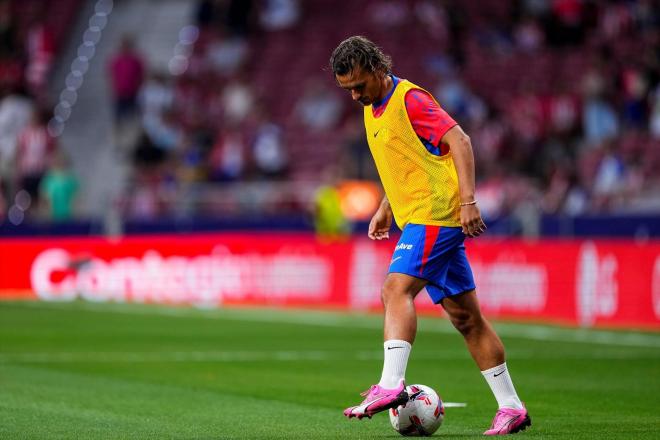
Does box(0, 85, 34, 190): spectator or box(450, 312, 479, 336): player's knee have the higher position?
box(0, 85, 34, 190): spectator

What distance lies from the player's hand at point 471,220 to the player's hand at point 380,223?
109cm

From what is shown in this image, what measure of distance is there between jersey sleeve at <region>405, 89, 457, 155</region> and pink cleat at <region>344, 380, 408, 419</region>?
143 centimetres

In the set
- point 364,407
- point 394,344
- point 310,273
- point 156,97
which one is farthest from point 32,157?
point 364,407

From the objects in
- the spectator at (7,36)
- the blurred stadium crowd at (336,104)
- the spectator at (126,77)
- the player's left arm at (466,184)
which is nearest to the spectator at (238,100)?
the blurred stadium crowd at (336,104)

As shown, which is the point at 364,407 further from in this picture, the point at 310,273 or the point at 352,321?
the point at 310,273

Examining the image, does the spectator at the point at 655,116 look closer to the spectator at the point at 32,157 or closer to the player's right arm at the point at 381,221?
the spectator at the point at 32,157

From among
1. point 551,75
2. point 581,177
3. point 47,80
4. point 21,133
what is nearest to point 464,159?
point 581,177

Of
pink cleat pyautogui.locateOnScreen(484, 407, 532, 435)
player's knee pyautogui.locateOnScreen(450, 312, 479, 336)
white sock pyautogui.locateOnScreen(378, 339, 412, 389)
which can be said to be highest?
player's knee pyautogui.locateOnScreen(450, 312, 479, 336)

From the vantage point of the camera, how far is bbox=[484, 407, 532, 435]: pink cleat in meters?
8.75

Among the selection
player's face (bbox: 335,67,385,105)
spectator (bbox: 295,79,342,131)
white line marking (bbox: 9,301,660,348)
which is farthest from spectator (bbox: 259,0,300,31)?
player's face (bbox: 335,67,385,105)

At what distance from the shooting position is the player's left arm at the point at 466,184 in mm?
8281

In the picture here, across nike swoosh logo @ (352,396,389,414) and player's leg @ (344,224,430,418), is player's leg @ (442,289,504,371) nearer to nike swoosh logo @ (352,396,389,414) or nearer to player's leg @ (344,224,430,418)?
player's leg @ (344,224,430,418)

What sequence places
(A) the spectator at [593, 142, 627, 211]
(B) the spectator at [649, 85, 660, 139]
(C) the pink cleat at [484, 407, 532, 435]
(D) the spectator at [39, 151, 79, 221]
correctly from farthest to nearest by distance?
(D) the spectator at [39, 151, 79, 221] < (B) the spectator at [649, 85, 660, 139] < (A) the spectator at [593, 142, 627, 211] < (C) the pink cleat at [484, 407, 532, 435]

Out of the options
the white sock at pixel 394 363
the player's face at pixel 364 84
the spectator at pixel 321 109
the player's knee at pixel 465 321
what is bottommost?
the white sock at pixel 394 363
